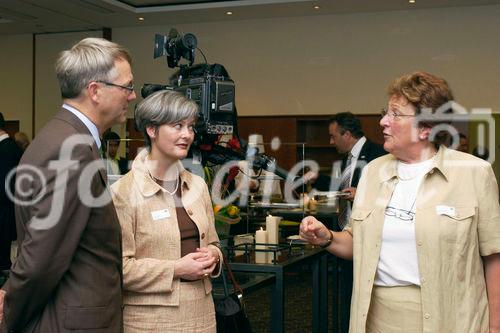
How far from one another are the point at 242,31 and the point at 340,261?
506cm

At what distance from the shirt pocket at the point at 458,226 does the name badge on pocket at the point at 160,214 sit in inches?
31.2

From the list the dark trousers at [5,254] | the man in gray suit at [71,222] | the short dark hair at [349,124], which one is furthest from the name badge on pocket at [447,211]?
the dark trousers at [5,254]

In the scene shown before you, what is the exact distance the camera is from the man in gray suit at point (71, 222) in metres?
1.63

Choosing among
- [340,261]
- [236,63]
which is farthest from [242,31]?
[340,261]

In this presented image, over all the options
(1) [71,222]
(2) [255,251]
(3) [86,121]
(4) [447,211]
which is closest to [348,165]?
(2) [255,251]

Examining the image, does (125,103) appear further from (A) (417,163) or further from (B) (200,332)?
(A) (417,163)

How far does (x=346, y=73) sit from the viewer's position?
8.47 m

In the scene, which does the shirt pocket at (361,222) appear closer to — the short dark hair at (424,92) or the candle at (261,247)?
the short dark hair at (424,92)

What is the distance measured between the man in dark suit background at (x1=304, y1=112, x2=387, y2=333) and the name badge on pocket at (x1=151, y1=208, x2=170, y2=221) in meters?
2.25

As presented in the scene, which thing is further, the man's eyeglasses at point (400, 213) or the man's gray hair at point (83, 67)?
the man's eyeglasses at point (400, 213)

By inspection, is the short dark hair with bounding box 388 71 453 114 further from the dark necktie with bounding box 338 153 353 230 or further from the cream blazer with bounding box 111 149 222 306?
the dark necktie with bounding box 338 153 353 230

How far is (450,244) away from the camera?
6.50 ft

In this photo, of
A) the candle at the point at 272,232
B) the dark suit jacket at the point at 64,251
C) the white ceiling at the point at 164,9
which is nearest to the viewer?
the dark suit jacket at the point at 64,251

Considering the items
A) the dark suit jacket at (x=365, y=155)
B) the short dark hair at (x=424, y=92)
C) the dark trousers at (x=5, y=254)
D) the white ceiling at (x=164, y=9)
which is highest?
the white ceiling at (x=164, y=9)
